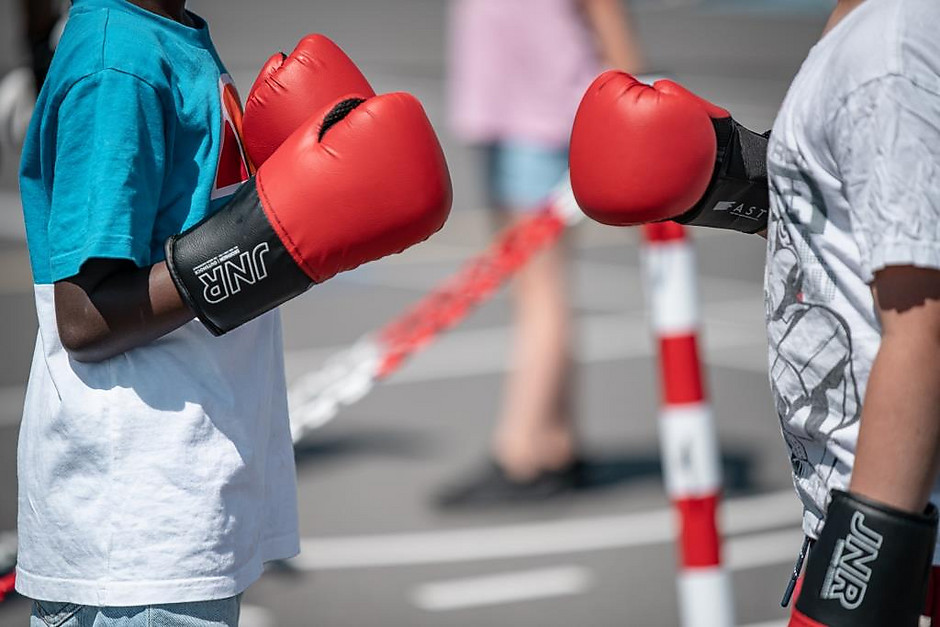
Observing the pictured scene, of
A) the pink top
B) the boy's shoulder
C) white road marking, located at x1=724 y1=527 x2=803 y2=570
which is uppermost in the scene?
the boy's shoulder

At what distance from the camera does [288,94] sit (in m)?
1.99

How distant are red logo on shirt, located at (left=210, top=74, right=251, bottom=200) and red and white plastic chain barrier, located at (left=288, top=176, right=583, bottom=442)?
1.25 m

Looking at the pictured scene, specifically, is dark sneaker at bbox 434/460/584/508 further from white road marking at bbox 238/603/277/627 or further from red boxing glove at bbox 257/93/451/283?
red boxing glove at bbox 257/93/451/283

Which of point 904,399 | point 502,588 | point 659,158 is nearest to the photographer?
point 904,399

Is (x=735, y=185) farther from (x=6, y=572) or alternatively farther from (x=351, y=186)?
(x=6, y=572)

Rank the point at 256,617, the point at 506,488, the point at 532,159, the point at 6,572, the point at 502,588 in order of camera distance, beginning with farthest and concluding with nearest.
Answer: the point at 506,488, the point at 532,159, the point at 502,588, the point at 256,617, the point at 6,572

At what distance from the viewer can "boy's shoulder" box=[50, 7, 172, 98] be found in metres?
1.77

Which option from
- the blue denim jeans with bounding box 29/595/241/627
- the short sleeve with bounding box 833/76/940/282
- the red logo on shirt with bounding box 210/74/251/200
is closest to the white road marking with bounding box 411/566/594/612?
the blue denim jeans with bounding box 29/595/241/627

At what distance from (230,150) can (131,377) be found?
38 cm

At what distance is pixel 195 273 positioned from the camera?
1790 mm

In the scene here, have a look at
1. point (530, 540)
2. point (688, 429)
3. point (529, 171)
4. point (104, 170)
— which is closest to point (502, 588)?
point (530, 540)

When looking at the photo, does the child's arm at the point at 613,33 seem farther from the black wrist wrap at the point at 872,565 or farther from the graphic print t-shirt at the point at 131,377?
the black wrist wrap at the point at 872,565

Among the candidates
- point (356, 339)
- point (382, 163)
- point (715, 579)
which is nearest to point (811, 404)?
point (382, 163)

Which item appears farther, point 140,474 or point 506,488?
point 506,488
